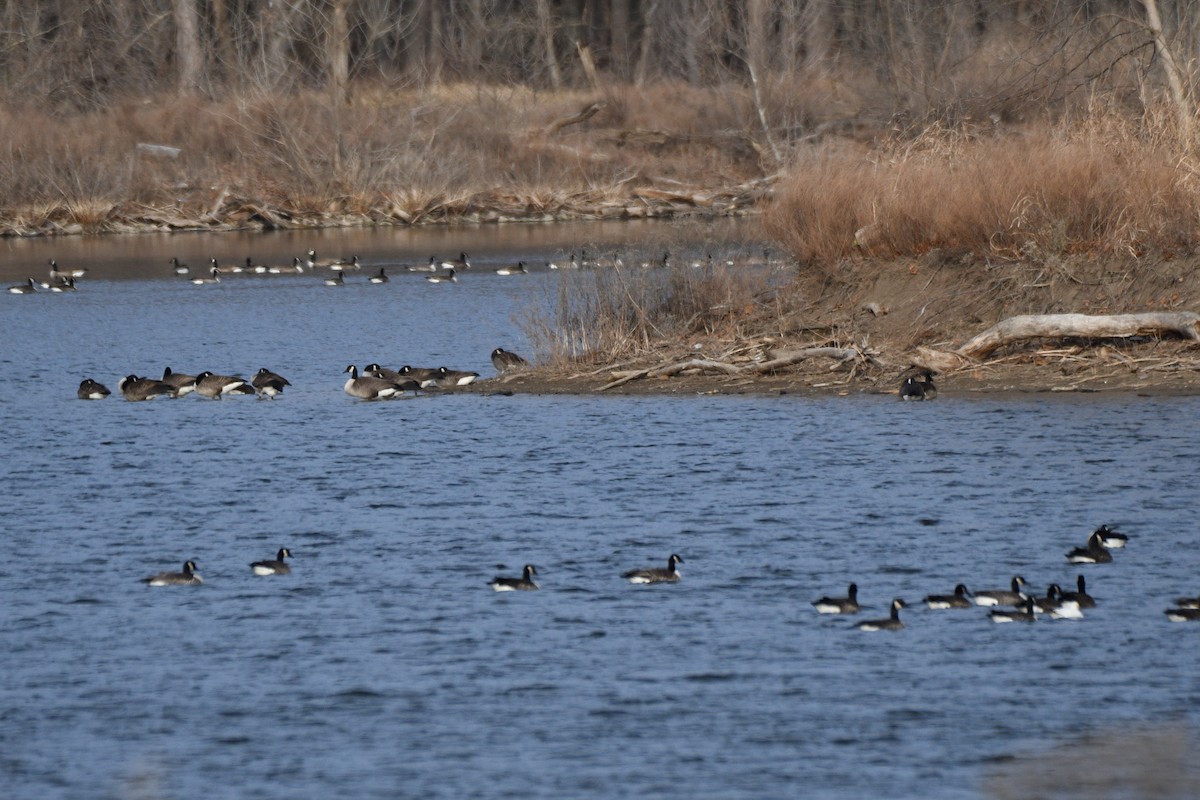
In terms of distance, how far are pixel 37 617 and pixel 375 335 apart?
1979 centimetres

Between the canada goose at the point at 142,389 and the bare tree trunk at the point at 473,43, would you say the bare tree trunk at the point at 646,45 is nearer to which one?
the bare tree trunk at the point at 473,43

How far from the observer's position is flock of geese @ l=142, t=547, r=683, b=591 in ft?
44.8

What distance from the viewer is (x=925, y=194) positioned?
24500 mm

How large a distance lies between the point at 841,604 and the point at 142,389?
15.1 metres

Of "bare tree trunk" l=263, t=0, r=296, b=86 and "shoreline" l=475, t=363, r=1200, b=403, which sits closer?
"shoreline" l=475, t=363, r=1200, b=403

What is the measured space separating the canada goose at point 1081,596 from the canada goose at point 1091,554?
83 cm

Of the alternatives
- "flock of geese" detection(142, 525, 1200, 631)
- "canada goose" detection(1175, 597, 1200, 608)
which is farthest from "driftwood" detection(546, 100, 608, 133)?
"canada goose" detection(1175, 597, 1200, 608)

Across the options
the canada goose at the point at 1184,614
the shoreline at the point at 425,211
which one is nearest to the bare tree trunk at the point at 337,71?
the shoreline at the point at 425,211

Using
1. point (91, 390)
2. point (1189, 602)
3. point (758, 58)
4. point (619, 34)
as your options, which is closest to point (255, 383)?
point (91, 390)

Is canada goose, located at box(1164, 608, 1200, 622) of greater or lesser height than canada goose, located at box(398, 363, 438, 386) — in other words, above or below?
below

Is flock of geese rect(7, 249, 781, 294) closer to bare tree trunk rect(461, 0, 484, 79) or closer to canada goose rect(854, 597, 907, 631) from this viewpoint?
bare tree trunk rect(461, 0, 484, 79)

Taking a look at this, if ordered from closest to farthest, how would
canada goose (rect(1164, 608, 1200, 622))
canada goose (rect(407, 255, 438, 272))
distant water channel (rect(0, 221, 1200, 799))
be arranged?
distant water channel (rect(0, 221, 1200, 799)) < canada goose (rect(1164, 608, 1200, 622)) < canada goose (rect(407, 255, 438, 272))

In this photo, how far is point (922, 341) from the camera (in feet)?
77.5

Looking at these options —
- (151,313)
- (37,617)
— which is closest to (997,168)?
(37,617)
